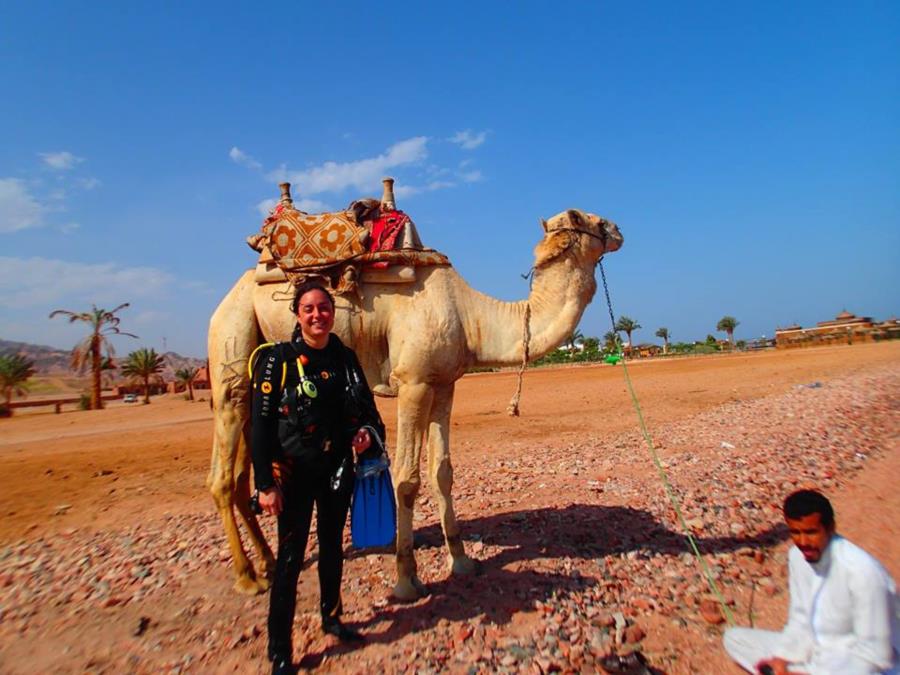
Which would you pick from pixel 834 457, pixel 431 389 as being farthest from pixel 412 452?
pixel 834 457

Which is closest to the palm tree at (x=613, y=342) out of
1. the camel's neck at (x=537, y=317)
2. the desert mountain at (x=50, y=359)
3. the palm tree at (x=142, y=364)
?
the camel's neck at (x=537, y=317)

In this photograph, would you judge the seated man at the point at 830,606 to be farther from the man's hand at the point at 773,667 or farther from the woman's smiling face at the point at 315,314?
the woman's smiling face at the point at 315,314

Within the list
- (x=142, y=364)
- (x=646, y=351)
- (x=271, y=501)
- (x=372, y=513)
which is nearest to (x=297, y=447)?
(x=271, y=501)

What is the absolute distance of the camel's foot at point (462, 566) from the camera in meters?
4.75

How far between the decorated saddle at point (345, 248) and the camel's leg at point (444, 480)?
120cm

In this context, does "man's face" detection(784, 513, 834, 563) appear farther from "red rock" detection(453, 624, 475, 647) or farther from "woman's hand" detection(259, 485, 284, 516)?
"woman's hand" detection(259, 485, 284, 516)

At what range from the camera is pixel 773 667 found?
2.96 meters

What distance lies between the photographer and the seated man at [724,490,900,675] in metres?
2.58

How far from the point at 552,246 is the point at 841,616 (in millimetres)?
3321

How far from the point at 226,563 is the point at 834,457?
29.2 feet

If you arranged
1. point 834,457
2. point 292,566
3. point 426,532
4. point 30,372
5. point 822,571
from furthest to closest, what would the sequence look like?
point 30,372 < point 834,457 < point 426,532 < point 292,566 < point 822,571

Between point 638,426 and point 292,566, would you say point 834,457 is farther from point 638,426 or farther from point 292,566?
point 292,566

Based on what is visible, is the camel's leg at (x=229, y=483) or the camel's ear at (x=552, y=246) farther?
the camel's ear at (x=552, y=246)

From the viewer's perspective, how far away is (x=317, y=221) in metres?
5.14
